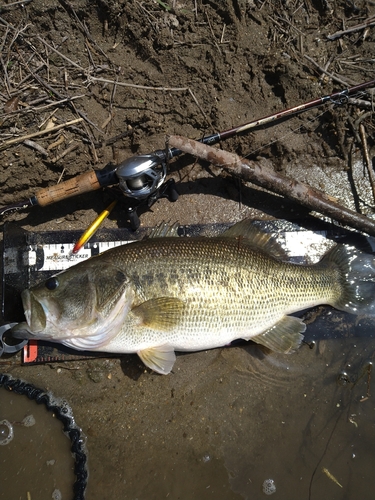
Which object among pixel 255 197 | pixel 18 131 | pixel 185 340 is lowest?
pixel 185 340

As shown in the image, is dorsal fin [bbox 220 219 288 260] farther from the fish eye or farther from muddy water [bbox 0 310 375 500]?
the fish eye

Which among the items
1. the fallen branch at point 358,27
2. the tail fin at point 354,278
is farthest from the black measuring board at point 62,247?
the fallen branch at point 358,27

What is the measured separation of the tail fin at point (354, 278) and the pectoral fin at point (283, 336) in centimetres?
42

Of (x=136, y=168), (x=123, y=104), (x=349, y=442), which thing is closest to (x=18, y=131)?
(x=123, y=104)

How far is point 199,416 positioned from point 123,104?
2.89 meters

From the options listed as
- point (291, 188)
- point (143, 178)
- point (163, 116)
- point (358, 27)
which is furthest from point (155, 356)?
point (358, 27)

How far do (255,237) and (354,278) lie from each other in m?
0.94

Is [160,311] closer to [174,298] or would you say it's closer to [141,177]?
[174,298]

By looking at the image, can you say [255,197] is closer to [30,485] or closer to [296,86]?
[296,86]

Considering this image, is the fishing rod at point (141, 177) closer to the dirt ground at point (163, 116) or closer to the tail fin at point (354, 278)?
the dirt ground at point (163, 116)

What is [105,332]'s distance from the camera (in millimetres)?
2588

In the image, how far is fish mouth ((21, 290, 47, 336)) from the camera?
98.1 inches

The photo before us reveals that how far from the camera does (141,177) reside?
8.69 ft

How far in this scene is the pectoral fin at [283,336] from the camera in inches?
116
